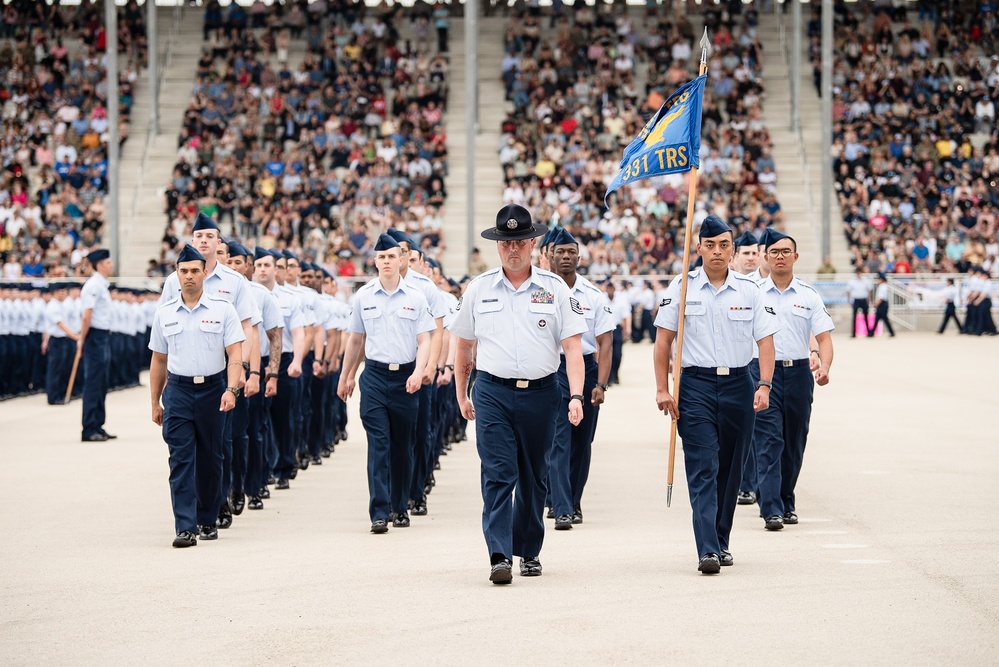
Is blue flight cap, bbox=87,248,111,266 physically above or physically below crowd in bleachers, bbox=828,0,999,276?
below

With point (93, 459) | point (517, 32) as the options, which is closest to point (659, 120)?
point (93, 459)

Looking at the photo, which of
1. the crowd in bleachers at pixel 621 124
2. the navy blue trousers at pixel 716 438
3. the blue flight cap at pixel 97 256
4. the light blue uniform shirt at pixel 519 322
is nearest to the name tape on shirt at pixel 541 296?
the light blue uniform shirt at pixel 519 322

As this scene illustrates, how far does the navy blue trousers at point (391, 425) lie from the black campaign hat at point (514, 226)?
→ 94.0 inches

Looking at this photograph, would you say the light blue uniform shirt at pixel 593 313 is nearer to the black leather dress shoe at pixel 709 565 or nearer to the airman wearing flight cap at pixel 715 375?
the airman wearing flight cap at pixel 715 375

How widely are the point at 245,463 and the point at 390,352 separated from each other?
1.54 m

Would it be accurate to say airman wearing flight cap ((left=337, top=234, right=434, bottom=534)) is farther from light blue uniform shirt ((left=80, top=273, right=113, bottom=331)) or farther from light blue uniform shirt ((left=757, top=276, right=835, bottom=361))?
light blue uniform shirt ((left=80, top=273, right=113, bottom=331))

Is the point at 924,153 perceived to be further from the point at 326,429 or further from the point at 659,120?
the point at 659,120

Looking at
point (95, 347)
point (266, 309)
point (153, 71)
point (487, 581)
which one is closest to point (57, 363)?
point (95, 347)

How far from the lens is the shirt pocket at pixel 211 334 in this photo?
9.70 m

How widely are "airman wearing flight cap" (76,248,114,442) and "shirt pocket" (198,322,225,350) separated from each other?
736 cm

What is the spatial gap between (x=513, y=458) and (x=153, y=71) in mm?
37109

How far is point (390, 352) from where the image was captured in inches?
414

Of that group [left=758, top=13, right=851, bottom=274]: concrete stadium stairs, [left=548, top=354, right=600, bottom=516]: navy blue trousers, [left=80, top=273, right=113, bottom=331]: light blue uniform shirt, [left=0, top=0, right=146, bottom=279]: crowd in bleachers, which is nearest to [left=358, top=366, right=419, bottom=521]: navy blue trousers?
[left=548, top=354, right=600, bottom=516]: navy blue trousers

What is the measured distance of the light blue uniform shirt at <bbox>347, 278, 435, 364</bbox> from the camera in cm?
1052
